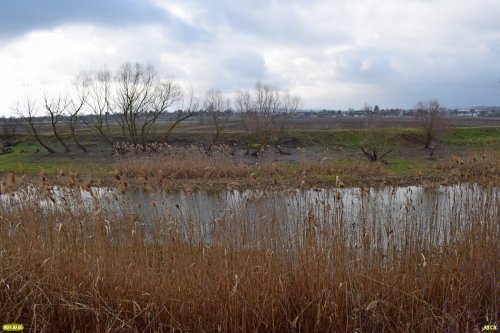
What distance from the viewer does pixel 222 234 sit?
4.38 metres

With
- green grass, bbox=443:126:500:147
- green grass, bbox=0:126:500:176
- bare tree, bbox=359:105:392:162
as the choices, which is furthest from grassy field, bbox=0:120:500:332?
green grass, bbox=443:126:500:147

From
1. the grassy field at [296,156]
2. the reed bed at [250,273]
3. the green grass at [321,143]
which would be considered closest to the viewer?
the reed bed at [250,273]

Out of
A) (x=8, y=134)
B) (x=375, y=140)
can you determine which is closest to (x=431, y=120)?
(x=375, y=140)

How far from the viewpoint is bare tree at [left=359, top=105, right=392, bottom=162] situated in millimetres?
22547

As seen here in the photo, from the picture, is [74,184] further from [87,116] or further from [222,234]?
[87,116]

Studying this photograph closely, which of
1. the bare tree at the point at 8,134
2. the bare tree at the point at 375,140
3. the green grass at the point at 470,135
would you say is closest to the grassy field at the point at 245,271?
the bare tree at the point at 375,140

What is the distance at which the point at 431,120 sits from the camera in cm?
2852

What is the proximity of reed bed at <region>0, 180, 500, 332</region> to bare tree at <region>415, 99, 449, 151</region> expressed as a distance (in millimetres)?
25998

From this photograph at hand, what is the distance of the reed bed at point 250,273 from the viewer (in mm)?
3420

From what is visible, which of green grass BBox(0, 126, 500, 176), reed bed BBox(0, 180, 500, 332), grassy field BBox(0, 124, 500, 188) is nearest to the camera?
reed bed BBox(0, 180, 500, 332)

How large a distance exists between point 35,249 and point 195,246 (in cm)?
164

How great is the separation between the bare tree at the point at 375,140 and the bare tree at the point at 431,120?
275 inches

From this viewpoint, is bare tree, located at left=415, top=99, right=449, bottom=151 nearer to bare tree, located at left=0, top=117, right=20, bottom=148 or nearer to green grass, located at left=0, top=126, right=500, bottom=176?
green grass, located at left=0, top=126, right=500, bottom=176

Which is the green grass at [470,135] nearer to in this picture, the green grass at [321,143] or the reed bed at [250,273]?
the green grass at [321,143]
